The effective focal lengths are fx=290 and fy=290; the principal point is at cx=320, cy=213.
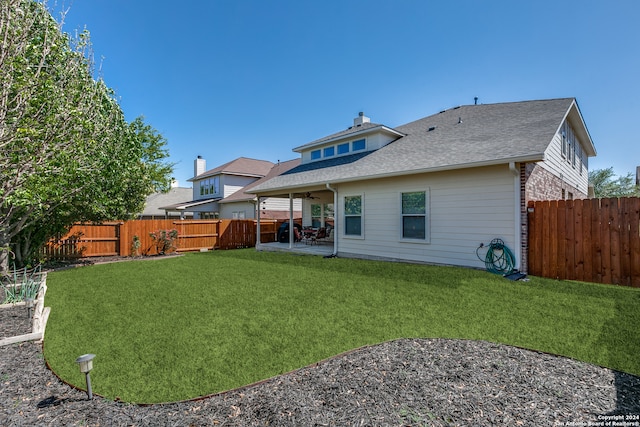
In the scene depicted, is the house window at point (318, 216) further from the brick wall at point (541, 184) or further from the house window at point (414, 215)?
the brick wall at point (541, 184)

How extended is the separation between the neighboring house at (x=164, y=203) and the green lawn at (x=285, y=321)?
84.6 feet

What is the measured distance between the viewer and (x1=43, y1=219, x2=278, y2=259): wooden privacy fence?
1171 cm

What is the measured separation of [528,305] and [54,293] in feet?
31.6

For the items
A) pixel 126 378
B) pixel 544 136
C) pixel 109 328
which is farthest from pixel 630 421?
pixel 544 136

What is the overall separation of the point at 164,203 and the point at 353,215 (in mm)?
28869

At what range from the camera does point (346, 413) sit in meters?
2.20

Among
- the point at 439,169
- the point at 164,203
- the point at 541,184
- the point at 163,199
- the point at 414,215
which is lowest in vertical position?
the point at 414,215

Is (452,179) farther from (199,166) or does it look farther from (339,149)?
(199,166)

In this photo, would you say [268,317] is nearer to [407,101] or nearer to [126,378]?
[126,378]

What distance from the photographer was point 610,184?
28.5 m

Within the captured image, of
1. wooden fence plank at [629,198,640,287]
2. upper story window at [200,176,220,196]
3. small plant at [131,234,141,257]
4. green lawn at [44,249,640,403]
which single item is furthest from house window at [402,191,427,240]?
upper story window at [200,176,220,196]

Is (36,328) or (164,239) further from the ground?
(164,239)

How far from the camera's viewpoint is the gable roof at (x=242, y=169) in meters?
24.7

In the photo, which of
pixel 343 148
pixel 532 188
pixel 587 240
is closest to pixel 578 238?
pixel 587 240
